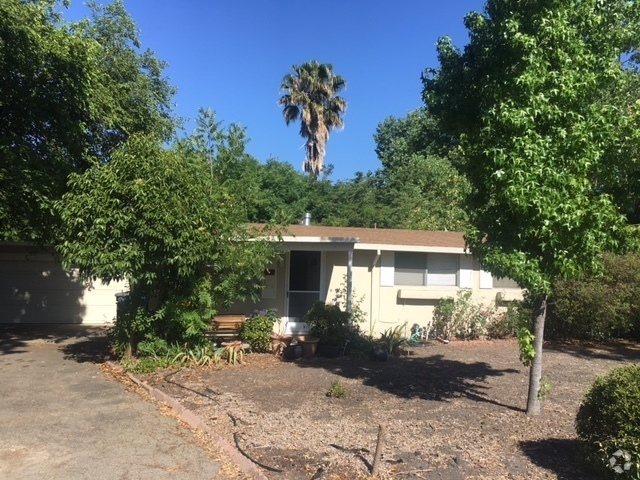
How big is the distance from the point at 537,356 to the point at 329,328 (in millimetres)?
5262

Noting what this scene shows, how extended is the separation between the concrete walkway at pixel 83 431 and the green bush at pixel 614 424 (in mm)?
3405

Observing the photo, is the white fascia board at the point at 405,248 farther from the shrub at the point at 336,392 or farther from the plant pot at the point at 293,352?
the shrub at the point at 336,392

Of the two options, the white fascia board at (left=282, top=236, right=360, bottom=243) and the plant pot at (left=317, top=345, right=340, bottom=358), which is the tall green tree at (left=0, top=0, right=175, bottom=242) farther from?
the plant pot at (left=317, top=345, right=340, bottom=358)

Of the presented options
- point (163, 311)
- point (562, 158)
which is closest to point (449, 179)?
point (163, 311)

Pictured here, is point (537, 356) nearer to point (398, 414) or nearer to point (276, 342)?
point (398, 414)

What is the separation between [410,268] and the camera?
45.8ft

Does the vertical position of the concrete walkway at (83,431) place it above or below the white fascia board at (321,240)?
below

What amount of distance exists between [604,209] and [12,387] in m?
8.54

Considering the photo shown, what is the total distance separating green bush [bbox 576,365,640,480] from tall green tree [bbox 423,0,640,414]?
117 centimetres

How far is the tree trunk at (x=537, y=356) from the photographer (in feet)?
21.7

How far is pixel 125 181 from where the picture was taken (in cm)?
884

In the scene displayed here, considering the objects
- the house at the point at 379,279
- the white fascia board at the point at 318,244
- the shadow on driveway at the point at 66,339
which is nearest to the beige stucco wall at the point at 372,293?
the house at the point at 379,279

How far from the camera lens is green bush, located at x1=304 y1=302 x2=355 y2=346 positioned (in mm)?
11258

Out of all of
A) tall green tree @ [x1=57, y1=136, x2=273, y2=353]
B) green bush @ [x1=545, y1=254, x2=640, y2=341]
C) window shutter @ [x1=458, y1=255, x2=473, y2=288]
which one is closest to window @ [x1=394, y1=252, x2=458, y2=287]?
window shutter @ [x1=458, y1=255, x2=473, y2=288]
